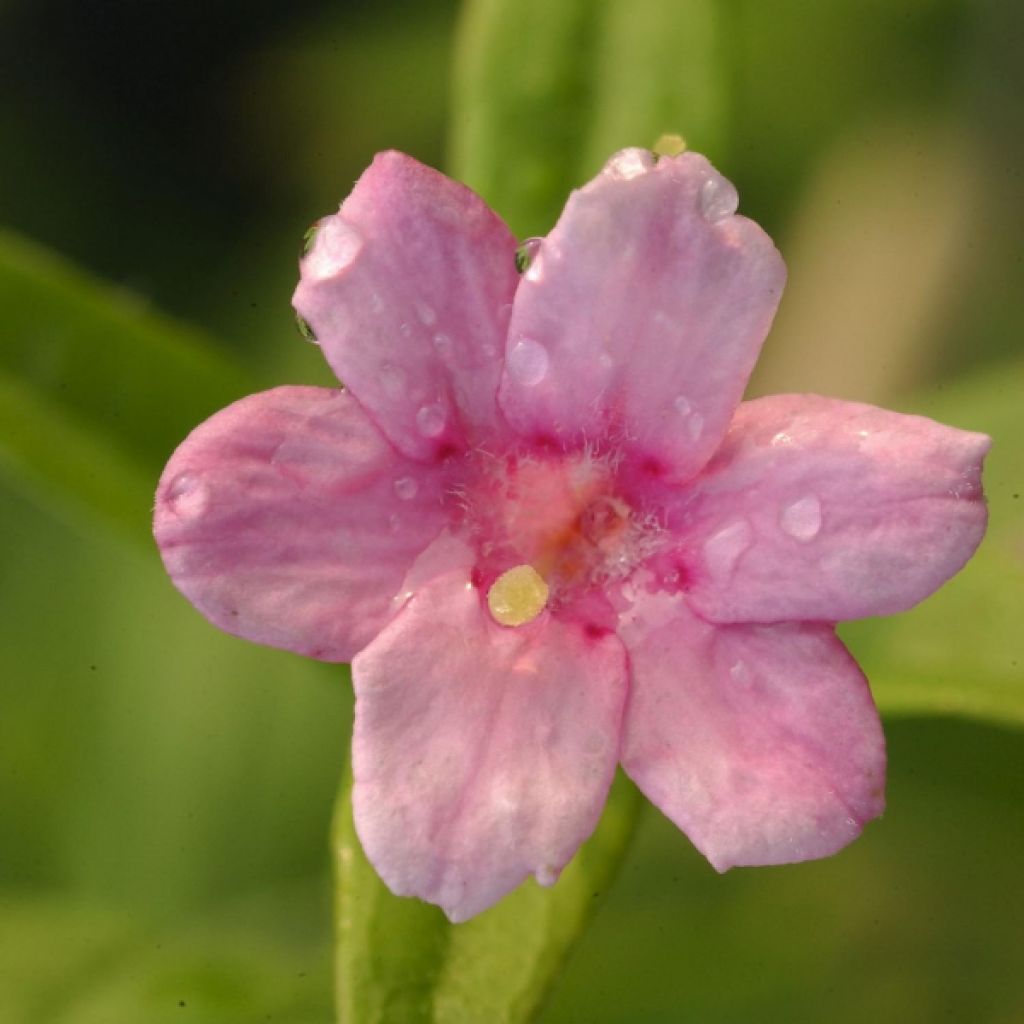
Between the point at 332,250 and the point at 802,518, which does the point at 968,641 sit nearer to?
the point at 802,518

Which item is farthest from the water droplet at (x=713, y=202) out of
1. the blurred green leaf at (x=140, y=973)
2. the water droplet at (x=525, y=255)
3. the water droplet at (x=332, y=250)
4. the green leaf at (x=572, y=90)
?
the blurred green leaf at (x=140, y=973)

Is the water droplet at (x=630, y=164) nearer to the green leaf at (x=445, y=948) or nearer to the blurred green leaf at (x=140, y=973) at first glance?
the green leaf at (x=445, y=948)

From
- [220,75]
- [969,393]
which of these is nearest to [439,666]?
[969,393]

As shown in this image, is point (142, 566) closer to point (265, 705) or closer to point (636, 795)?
point (265, 705)

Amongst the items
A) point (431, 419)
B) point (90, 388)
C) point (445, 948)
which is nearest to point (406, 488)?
point (431, 419)

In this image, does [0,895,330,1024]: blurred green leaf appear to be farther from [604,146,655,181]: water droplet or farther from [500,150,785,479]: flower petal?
[604,146,655,181]: water droplet

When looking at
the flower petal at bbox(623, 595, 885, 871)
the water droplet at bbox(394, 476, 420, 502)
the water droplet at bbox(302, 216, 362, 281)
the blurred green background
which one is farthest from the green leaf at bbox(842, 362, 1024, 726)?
the water droplet at bbox(302, 216, 362, 281)
